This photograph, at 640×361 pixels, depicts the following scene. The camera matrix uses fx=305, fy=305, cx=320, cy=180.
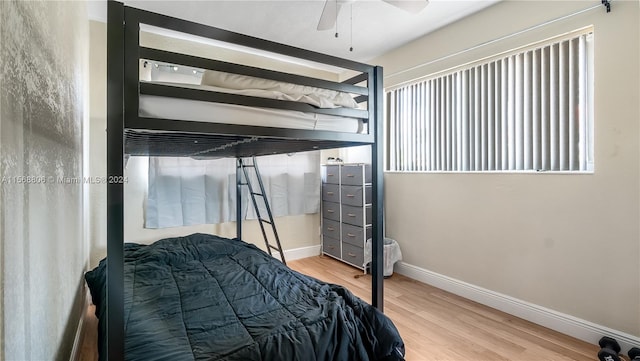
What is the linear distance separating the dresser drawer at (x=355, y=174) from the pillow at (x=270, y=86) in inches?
72.2

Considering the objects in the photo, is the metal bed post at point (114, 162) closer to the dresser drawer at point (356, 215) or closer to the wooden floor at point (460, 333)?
the wooden floor at point (460, 333)

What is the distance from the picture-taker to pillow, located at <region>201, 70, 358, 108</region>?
122cm

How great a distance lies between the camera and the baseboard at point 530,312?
1942mm

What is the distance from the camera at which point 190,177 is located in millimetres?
3205

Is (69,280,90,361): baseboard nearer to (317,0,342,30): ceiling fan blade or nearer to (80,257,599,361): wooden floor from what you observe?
(80,257,599,361): wooden floor

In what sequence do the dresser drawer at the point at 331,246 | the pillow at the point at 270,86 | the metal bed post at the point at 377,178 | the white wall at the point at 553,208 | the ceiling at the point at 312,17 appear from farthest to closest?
the dresser drawer at the point at 331,246 → the ceiling at the point at 312,17 → the white wall at the point at 553,208 → the metal bed post at the point at 377,178 → the pillow at the point at 270,86

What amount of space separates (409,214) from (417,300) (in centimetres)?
91

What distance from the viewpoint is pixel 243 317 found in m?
1.60

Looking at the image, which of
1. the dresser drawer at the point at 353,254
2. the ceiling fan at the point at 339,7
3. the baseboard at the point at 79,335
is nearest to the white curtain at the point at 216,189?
the dresser drawer at the point at 353,254

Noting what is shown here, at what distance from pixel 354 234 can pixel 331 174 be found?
83cm

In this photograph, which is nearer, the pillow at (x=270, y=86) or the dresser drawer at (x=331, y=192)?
the pillow at (x=270, y=86)

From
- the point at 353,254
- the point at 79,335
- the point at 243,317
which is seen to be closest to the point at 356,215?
the point at 353,254

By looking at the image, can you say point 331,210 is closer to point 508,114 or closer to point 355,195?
point 355,195

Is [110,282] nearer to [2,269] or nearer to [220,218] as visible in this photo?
[2,269]
